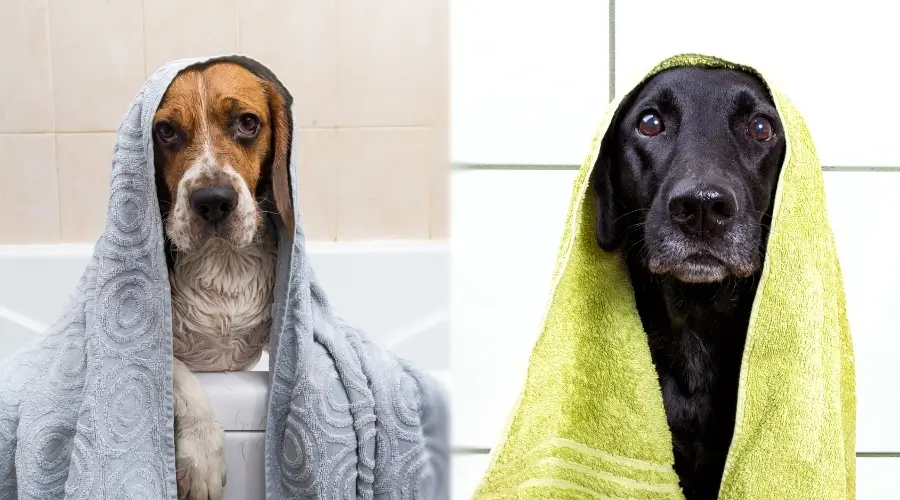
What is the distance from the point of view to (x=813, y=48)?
77cm

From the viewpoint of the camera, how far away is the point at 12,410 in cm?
69

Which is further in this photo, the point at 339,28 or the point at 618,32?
the point at 339,28

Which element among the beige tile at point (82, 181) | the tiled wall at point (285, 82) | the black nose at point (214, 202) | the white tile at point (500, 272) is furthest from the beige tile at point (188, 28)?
the white tile at point (500, 272)

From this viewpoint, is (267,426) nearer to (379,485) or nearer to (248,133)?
(379,485)

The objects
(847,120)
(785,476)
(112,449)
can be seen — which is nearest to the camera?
(785,476)

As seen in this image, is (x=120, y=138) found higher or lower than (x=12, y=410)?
higher

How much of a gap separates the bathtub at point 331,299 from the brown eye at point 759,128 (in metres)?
0.43

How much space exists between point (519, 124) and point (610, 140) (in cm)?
14

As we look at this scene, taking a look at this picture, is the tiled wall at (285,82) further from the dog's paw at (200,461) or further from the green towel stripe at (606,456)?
the green towel stripe at (606,456)

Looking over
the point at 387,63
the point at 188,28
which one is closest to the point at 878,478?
the point at 387,63

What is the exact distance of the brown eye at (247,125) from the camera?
75cm

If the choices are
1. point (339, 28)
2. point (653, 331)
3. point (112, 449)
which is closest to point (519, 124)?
point (653, 331)

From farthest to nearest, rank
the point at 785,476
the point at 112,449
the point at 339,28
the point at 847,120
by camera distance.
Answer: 1. the point at 339,28
2. the point at 847,120
3. the point at 112,449
4. the point at 785,476

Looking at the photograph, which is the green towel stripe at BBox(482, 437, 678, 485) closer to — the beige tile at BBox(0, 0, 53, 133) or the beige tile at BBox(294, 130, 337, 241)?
the beige tile at BBox(294, 130, 337, 241)
